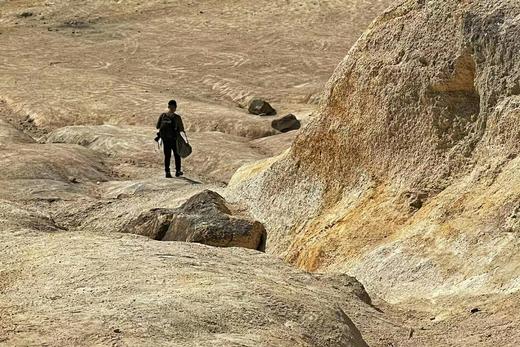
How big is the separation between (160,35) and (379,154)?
32.2 meters

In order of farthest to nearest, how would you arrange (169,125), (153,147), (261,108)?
(261,108) → (153,147) → (169,125)

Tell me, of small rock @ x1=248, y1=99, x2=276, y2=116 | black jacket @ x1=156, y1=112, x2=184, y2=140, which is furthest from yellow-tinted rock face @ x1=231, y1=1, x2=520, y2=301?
small rock @ x1=248, y1=99, x2=276, y2=116

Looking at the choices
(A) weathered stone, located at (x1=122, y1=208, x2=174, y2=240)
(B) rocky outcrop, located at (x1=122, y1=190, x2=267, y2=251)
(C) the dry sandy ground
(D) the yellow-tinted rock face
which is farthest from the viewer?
(A) weathered stone, located at (x1=122, y1=208, x2=174, y2=240)

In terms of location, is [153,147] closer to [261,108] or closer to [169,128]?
[169,128]

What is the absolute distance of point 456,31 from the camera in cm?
1422

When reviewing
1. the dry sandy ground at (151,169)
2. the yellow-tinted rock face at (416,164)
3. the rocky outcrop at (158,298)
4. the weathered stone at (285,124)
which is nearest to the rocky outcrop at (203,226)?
the yellow-tinted rock face at (416,164)

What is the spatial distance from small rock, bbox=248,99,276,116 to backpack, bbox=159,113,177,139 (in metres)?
11.3

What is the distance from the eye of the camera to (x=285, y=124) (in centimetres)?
3048

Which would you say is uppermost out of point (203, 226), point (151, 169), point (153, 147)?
point (203, 226)

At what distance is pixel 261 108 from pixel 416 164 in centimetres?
1913

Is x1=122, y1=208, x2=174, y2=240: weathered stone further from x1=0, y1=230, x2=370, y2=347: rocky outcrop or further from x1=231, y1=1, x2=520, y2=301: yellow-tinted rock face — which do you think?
x1=0, y1=230, x2=370, y2=347: rocky outcrop

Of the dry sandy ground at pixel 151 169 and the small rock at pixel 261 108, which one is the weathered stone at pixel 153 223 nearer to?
the dry sandy ground at pixel 151 169

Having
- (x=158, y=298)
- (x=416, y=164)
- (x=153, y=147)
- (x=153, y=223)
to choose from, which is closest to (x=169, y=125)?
(x=153, y=147)

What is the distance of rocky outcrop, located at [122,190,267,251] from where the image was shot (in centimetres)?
1541
